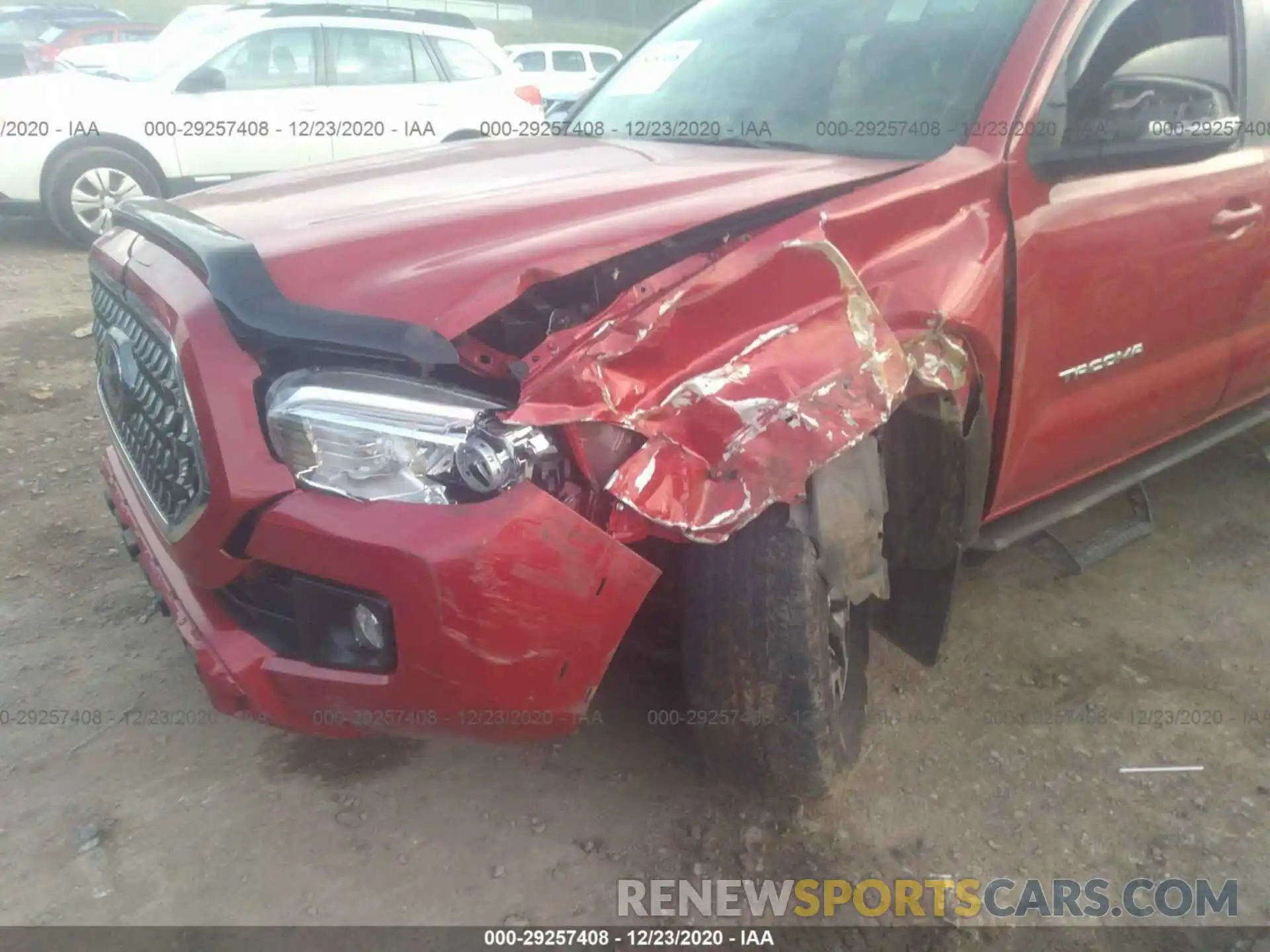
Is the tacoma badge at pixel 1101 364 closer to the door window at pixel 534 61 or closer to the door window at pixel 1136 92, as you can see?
the door window at pixel 1136 92

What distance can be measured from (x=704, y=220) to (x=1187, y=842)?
1.66 metres

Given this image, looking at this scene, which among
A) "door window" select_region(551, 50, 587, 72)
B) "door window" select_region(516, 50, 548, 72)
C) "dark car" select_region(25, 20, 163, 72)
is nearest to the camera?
"dark car" select_region(25, 20, 163, 72)

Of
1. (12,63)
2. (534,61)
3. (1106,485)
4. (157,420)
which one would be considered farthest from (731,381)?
(534,61)

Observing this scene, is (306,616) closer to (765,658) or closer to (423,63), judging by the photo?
(765,658)

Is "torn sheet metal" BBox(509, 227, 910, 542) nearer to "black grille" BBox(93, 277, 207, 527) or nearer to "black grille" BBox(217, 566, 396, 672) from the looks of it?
"black grille" BBox(217, 566, 396, 672)

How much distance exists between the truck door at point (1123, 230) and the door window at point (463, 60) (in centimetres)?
620

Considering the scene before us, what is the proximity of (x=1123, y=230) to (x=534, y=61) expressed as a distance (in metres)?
16.7

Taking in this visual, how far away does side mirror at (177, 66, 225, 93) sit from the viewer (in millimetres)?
6559

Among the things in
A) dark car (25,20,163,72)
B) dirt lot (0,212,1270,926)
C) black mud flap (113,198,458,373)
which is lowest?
dirt lot (0,212,1270,926)

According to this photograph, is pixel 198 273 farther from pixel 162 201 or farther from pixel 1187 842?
pixel 1187 842

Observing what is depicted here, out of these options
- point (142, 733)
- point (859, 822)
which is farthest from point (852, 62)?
point (142, 733)

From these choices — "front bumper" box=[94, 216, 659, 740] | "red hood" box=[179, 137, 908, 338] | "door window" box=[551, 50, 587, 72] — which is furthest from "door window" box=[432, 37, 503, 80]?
"door window" box=[551, 50, 587, 72]

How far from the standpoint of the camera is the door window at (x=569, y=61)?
17.3 m

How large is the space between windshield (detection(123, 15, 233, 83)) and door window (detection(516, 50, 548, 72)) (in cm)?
1077
